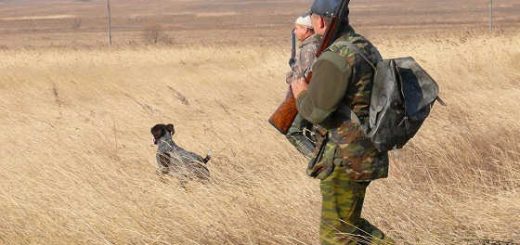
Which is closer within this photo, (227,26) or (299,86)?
(299,86)

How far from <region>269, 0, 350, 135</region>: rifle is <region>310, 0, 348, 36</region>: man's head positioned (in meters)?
0.02

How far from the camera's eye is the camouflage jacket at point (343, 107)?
375 centimetres

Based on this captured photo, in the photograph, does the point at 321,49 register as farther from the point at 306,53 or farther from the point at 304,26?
the point at 306,53

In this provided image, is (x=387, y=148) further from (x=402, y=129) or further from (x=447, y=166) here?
(x=447, y=166)

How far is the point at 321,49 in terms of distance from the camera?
4027mm

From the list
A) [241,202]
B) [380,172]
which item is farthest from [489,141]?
[380,172]

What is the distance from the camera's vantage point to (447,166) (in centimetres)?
655

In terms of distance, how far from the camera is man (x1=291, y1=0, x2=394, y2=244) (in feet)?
12.3

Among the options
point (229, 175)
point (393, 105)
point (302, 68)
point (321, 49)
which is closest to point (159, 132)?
point (229, 175)

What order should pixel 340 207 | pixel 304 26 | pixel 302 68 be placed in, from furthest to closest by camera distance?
1. pixel 302 68
2. pixel 304 26
3. pixel 340 207

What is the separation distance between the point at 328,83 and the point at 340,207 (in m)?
0.62

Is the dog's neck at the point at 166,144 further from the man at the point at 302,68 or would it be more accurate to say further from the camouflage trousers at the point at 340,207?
the camouflage trousers at the point at 340,207

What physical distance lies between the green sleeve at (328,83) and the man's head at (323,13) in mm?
255

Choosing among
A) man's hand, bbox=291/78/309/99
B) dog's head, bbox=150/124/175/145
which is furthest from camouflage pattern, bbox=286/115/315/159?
dog's head, bbox=150/124/175/145
